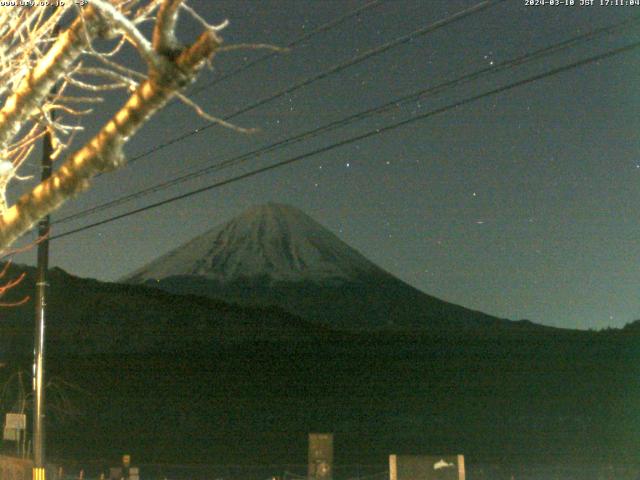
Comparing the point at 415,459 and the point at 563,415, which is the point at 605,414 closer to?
the point at 563,415

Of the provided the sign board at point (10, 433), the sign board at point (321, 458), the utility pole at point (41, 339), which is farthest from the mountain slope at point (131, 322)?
the utility pole at point (41, 339)

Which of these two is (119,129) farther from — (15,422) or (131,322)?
(131,322)

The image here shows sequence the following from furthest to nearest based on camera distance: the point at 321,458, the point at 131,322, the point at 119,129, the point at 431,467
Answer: the point at 131,322 < the point at 321,458 < the point at 431,467 < the point at 119,129

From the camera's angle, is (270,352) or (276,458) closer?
(276,458)

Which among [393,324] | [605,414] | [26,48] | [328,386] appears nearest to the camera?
[26,48]

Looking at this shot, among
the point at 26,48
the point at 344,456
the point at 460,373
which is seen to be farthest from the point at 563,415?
the point at 26,48

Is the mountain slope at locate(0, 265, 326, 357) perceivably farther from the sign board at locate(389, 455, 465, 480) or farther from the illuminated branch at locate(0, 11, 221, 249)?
the illuminated branch at locate(0, 11, 221, 249)

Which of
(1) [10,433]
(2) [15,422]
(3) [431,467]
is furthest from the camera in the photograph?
(1) [10,433]

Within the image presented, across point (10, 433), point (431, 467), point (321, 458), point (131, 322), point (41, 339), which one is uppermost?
point (131, 322)

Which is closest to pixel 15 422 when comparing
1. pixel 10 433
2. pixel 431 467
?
pixel 10 433
